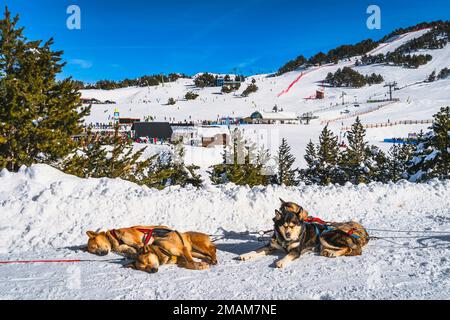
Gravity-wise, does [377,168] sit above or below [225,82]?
below

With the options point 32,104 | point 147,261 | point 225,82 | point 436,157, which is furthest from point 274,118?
point 147,261

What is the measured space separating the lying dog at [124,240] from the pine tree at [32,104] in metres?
6.41

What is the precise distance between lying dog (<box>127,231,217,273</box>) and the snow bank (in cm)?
212

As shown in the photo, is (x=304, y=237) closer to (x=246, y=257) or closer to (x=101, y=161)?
(x=246, y=257)

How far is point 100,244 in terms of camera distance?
5758 mm

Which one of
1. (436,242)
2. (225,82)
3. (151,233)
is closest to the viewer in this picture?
(151,233)

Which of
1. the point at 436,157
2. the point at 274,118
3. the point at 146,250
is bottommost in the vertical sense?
the point at 146,250

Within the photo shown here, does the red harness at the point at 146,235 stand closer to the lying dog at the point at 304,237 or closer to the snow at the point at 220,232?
the snow at the point at 220,232

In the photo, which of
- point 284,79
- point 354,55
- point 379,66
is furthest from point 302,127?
point 354,55

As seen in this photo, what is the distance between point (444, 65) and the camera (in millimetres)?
108188

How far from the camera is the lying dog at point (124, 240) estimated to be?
5.45m

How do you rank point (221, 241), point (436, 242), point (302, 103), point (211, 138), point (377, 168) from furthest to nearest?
1. point (302, 103)
2. point (211, 138)
3. point (377, 168)
4. point (221, 241)
5. point (436, 242)

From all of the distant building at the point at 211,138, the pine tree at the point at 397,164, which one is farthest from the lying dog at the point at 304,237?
the distant building at the point at 211,138

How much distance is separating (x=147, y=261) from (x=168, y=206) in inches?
113
